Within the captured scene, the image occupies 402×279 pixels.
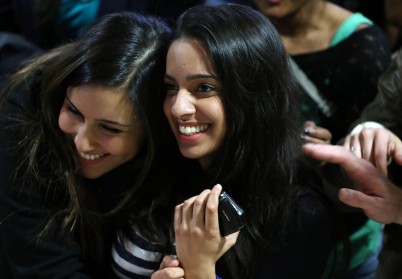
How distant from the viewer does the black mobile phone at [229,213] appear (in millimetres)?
1020

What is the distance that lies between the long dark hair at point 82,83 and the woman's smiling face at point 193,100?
2.9 inches

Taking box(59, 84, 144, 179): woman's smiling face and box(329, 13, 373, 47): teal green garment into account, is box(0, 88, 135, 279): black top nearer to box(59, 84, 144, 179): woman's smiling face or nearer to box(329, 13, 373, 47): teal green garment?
box(59, 84, 144, 179): woman's smiling face

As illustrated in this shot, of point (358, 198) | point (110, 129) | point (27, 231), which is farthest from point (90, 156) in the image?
point (358, 198)

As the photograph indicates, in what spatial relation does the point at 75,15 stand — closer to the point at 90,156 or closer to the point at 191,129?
the point at 90,156

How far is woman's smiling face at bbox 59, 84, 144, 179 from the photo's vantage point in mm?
1177

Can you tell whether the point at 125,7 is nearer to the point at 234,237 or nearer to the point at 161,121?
the point at 161,121

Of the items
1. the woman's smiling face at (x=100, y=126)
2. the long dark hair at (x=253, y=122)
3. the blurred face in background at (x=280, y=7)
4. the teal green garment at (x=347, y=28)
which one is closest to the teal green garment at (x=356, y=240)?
the teal green garment at (x=347, y=28)

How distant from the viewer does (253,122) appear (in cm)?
119

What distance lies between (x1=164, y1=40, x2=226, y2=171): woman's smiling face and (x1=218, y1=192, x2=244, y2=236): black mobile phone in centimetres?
19

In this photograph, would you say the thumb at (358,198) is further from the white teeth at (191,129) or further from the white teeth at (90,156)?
the white teeth at (90,156)

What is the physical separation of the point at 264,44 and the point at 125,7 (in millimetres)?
715

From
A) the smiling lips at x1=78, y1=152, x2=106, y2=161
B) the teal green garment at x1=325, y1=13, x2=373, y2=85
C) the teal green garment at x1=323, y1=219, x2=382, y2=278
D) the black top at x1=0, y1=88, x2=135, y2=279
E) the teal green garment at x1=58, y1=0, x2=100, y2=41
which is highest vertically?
the teal green garment at x1=58, y1=0, x2=100, y2=41

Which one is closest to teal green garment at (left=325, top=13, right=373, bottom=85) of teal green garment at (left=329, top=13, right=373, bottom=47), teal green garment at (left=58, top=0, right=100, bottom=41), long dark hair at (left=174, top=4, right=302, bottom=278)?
teal green garment at (left=329, top=13, right=373, bottom=47)

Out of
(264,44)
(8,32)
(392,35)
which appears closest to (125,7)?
(8,32)
